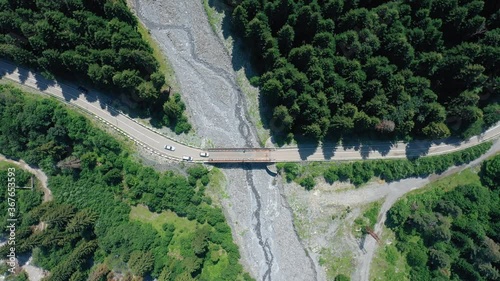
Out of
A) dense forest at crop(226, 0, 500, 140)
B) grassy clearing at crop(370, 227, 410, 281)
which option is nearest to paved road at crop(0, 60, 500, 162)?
dense forest at crop(226, 0, 500, 140)

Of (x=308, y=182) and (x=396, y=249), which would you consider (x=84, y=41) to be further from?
(x=396, y=249)

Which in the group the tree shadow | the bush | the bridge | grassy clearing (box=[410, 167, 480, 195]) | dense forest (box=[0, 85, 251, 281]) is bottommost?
dense forest (box=[0, 85, 251, 281])

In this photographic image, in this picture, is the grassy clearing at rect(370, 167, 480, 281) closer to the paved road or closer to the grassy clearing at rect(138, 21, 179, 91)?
the paved road

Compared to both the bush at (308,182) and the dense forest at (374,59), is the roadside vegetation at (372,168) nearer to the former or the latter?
the bush at (308,182)

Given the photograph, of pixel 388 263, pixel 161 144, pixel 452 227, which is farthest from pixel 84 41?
pixel 452 227

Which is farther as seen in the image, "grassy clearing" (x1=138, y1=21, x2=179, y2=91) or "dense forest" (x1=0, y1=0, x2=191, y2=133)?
"grassy clearing" (x1=138, y1=21, x2=179, y2=91)

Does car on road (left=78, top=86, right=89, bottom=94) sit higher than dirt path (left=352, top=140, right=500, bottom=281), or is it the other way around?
car on road (left=78, top=86, right=89, bottom=94)
